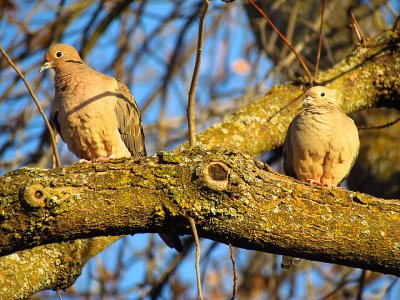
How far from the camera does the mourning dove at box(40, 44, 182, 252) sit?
420 centimetres

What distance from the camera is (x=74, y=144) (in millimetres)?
4332

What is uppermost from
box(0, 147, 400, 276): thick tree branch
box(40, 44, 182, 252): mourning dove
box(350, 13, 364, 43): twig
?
box(350, 13, 364, 43): twig

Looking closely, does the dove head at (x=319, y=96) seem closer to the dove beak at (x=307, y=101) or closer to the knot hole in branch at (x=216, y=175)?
the dove beak at (x=307, y=101)

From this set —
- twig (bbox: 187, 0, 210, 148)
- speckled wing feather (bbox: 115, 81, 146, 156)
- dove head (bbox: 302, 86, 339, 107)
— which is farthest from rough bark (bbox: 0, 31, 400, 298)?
speckled wing feather (bbox: 115, 81, 146, 156)

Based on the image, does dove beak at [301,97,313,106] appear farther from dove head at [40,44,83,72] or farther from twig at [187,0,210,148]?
dove head at [40,44,83,72]

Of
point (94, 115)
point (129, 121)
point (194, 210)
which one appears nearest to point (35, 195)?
point (194, 210)

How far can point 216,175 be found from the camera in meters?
2.61

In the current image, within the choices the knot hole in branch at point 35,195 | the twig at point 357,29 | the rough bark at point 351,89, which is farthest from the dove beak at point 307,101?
the knot hole in branch at point 35,195

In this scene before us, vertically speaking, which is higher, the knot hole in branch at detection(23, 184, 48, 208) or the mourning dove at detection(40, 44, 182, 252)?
the mourning dove at detection(40, 44, 182, 252)

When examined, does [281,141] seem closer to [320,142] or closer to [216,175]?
[320,142]

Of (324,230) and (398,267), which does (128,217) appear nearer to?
(324,230)

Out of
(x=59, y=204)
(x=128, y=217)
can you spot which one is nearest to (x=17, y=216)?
(x=59, y=204)

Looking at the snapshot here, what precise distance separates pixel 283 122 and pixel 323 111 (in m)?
0.45

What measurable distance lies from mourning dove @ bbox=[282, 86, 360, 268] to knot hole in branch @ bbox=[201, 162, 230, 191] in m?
1.63
